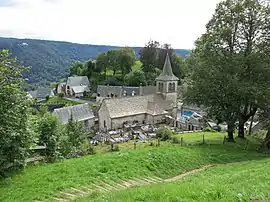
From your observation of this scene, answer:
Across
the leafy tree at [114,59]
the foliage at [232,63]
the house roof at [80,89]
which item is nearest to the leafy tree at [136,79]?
the leafy tree at [114,59]

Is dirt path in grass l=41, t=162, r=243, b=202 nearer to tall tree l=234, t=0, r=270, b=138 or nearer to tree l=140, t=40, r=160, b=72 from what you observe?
tall tree l=234, t=0, r=270, b=138

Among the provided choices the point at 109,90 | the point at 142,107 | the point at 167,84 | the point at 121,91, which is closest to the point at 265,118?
the point at 142,107

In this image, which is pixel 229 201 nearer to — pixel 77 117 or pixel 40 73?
pixel 77 117

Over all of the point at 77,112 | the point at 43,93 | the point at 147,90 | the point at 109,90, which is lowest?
the point at 43,93

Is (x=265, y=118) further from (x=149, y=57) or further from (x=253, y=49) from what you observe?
(x=149, y=57)

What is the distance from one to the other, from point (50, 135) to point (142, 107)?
33.6 metres

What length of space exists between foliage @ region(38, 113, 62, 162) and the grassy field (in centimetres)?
140

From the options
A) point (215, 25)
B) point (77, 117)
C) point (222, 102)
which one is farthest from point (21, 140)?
point (77, 117)

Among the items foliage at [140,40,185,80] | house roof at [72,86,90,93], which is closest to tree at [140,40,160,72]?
foliage at [140,40,185,80]

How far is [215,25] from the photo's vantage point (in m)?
24.1

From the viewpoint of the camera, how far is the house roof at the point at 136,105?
46.4 meters

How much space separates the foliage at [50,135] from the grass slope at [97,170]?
1483mm

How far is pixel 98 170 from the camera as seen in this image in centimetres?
1273

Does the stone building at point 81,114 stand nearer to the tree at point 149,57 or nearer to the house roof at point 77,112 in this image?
the house roof at point 77,112
